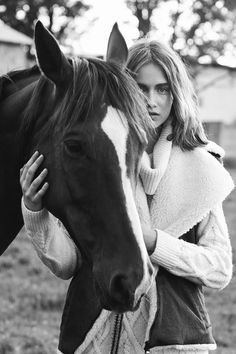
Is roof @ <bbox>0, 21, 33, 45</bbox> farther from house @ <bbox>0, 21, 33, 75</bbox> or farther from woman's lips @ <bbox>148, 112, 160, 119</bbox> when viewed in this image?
woman's lips @ <bbox>148, 112, 160, 119</bbox>

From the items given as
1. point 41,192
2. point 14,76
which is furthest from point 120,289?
point 14,76

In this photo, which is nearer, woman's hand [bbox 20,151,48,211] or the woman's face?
woman's hand [bbox 20,151,48,211]

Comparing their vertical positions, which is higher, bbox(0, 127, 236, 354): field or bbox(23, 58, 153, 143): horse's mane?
bbox(23, 58, 153, 143): horse's mane

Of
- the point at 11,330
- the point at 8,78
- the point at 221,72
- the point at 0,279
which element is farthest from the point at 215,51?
the point at 8,78

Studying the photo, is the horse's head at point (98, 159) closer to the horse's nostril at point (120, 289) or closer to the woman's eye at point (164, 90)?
the horse's nostril at point (120, 289)

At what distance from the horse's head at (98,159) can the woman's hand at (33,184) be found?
0.10 ft

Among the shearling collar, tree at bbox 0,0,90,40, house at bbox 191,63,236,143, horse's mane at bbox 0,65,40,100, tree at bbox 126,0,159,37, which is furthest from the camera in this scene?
house at bbox 191,63,236,143

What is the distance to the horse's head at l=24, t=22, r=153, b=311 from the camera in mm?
2057

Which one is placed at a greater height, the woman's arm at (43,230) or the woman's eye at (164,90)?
the woman's eye at (164,90)

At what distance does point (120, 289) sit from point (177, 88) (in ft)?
3.22

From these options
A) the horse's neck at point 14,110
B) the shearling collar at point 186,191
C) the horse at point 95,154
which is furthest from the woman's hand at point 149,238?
the horse's neck at point 14,110

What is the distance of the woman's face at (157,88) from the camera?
2.58 metres

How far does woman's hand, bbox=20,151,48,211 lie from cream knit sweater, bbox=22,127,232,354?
0.04 metres

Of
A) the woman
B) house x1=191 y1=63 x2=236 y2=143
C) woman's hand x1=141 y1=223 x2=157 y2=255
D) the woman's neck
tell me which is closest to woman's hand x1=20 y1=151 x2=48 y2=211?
the woman
